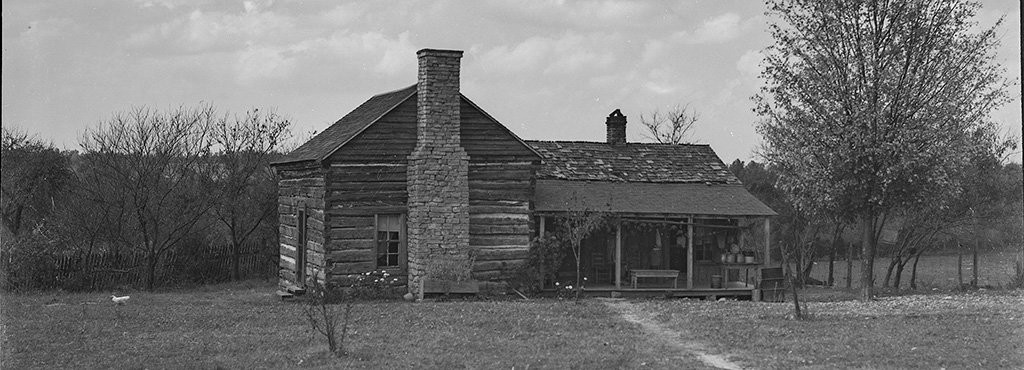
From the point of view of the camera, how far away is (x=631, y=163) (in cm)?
3083

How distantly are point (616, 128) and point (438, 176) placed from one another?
929 centimetres

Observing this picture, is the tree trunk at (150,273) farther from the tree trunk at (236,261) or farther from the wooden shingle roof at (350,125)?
the wooden shingle roof at (350,125)

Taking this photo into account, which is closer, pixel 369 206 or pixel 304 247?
pixel 369 206

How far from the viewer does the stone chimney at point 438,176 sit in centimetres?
2456

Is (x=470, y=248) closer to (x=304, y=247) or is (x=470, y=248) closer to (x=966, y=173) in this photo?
(x=304, y=247)

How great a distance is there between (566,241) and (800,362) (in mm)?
12475

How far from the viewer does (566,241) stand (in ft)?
89.1

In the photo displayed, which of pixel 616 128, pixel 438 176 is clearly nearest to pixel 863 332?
pixel 438 176

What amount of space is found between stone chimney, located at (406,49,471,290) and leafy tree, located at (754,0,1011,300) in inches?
347

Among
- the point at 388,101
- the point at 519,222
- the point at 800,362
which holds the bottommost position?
the point at 800,362

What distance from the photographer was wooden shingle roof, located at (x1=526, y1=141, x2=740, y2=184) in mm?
29703

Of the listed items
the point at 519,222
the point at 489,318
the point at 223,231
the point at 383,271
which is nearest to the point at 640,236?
the point at 519,222

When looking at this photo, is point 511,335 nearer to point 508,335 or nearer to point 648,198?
point 508,335

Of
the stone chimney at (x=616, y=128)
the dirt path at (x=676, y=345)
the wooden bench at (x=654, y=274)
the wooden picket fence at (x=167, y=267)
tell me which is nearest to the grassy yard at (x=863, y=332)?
the dirt path at (x=676, y=345)
